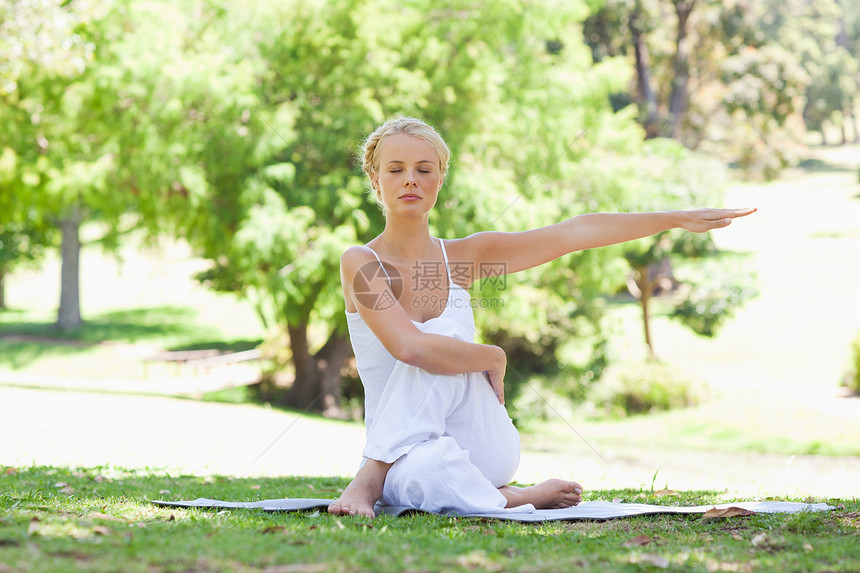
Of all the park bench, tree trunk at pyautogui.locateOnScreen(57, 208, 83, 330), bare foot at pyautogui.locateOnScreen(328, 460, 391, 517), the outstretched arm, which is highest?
tree trunk at pyautogui.locateOnScreen(57, 208, 83, 330)

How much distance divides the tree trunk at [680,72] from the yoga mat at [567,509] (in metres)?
21.8

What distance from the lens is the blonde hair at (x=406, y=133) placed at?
11.9ft

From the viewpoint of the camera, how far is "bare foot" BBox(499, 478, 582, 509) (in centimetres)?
341

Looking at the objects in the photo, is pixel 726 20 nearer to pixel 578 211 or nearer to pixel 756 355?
pixel 756 355

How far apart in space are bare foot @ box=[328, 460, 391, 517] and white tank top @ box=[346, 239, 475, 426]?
11.7 inches

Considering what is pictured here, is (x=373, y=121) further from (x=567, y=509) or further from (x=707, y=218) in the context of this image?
(x=567, y=509)

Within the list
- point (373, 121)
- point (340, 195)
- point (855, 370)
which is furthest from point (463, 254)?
point (855, 370)

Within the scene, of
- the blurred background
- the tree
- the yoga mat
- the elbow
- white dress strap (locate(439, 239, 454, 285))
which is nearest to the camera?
the yoga mat

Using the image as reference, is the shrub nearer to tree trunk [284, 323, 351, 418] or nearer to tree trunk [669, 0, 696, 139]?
tree trunk [284, 323, 351, 418]

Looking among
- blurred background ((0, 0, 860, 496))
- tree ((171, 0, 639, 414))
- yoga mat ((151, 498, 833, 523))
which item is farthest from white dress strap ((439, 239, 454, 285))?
tree ((171, 0, 639, 414))

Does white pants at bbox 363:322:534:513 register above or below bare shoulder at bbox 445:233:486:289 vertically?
below

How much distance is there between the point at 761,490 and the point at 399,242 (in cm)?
267

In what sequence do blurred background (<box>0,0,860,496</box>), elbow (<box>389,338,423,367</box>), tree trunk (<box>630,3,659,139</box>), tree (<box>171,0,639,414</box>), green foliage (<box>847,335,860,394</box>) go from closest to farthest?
elbow (<box>389,338,423,367</box>), blurred background (<box>0,0,860,496</box>), tree (<box>171,0,639,414</box>), green foliage (<box>847,335,860,394</box>), tree trunk (<box>630,3,659,139</box>)

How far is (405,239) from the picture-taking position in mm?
3691
